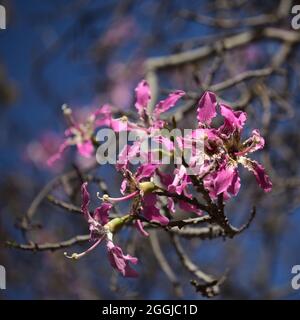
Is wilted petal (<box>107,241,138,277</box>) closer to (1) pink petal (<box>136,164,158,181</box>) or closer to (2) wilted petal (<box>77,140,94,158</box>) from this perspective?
(1) pink petal (<box>136,164,158,181</box>)

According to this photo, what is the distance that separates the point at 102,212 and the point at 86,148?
0.80m

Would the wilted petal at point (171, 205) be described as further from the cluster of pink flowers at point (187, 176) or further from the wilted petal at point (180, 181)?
the wilted petal at point (180, 181)

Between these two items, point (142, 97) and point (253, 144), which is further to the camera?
point (142, 97)

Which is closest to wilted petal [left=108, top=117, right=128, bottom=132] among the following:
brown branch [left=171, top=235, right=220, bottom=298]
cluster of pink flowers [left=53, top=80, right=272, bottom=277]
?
cluster of pink flowers [left=53, top=80, right=272, bottom=277]

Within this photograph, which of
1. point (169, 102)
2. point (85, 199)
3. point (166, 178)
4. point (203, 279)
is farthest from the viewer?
point (203, 279)

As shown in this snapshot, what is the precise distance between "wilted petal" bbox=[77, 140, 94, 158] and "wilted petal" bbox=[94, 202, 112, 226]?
0.75m

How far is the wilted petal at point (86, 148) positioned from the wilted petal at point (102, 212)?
2.46 ft

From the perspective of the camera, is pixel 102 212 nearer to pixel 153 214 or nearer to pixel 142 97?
pixel 153 214

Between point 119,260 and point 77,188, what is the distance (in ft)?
3.41

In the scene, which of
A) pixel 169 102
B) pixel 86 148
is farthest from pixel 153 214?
pixel 86 148

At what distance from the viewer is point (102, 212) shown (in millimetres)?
1713

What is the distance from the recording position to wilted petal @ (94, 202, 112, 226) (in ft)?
5.60
